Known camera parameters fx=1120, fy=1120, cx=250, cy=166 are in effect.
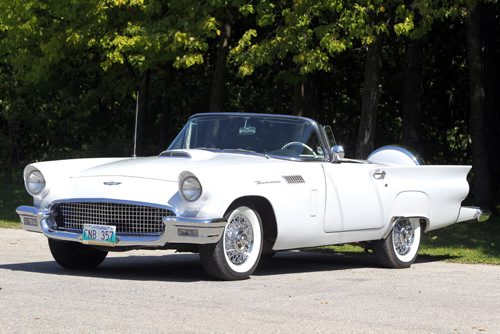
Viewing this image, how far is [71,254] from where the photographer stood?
11.0 metres

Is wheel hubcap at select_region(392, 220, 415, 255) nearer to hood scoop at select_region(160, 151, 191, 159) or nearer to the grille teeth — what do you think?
the grille teeth

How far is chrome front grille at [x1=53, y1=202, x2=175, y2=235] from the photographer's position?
10.1 metres

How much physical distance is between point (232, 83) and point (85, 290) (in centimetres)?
2220

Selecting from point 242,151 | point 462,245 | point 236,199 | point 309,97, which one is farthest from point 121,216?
point 309,97

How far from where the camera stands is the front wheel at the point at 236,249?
33.0ft

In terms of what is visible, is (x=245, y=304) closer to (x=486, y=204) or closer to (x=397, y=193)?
(x=397, y=193)

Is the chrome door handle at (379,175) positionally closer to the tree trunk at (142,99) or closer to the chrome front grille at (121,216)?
the chrome front grille at (121,216)

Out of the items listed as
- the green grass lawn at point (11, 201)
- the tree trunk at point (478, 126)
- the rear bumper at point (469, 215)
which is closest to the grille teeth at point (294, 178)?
the rear bumper at point (469, 215)

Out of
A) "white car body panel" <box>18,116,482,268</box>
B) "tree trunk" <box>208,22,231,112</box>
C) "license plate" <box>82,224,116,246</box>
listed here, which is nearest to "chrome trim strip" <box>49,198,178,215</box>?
"white car body panel" <box>18,116,482,268</box>

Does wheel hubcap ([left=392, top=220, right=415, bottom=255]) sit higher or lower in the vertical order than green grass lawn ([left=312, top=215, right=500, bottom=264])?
higher

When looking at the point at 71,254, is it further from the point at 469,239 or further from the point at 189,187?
the point at 469,239

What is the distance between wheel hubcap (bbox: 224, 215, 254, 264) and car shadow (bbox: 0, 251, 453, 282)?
0.36m

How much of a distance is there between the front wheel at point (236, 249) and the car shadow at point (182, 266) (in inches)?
11.9

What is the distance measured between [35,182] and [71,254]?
2.61 ft
